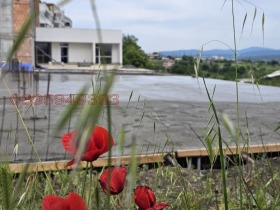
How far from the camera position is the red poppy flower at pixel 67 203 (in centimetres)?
53

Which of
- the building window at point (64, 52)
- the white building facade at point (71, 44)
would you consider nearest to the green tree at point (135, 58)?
the white building facade at point (71, 44)

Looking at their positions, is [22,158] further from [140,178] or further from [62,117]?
[62,117]

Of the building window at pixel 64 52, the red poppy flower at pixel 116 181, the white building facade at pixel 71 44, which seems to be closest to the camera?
the red poppy flower at pixel 116 181

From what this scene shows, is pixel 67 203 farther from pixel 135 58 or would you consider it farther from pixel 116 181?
A: pixel 135 58

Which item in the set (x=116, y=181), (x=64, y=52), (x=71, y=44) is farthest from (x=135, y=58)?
(x=116, y=181)

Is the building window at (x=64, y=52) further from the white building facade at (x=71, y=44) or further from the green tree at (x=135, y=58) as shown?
the green tree at (x=135, y=58)

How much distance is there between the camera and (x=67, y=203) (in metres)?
0.54

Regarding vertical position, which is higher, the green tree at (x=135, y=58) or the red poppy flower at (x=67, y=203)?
the green tree at (x=135, y=58)

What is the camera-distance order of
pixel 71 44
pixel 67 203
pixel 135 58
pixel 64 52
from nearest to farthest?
pixel 67 203
pixel 64 52
pixel 71 44
pixel 135 58

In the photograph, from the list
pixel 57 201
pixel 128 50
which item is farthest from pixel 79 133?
pixel 128 50

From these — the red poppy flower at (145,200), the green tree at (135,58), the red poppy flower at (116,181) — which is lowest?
the red poppy flower at (145,200)

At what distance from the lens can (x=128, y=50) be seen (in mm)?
56188

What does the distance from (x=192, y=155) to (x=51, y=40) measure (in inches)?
1723

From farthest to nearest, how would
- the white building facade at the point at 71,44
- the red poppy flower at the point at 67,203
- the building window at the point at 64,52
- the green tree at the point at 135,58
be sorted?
the green tree at the point at 135,58 → the building window at the point at 64,52 → the white building facade at the point at 71,44 → the red poppy flower at the point at 67,203
